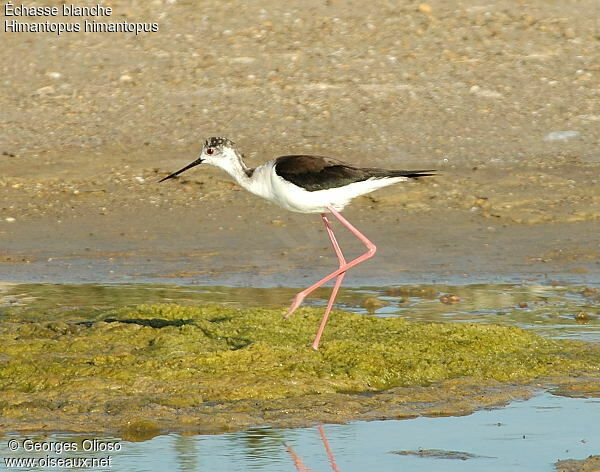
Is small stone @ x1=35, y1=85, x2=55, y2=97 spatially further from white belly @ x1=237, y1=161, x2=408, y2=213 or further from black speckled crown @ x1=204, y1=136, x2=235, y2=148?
white belly @ x1=237, y1=161, x2=408, y2=213

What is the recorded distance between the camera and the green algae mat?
6.16 meters

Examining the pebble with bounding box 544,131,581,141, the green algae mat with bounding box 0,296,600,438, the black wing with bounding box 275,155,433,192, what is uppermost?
the pebble with bounding box 544,131,581,141

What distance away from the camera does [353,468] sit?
5363mm

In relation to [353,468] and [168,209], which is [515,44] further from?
[353,468]

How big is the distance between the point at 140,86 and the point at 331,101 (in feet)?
6.75

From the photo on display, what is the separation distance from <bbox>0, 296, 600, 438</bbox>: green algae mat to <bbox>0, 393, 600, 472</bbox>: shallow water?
0.16 m

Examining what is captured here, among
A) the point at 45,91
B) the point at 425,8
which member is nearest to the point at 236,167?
the point at 45,91

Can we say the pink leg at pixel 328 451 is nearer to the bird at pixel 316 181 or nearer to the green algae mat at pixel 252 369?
the green algae mat at pixel 252 369

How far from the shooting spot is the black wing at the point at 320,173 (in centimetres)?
738

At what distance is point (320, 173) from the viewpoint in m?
7.40

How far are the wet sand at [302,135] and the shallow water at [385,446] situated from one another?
12.0 ft

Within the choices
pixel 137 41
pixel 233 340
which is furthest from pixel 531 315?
pixel 137 41

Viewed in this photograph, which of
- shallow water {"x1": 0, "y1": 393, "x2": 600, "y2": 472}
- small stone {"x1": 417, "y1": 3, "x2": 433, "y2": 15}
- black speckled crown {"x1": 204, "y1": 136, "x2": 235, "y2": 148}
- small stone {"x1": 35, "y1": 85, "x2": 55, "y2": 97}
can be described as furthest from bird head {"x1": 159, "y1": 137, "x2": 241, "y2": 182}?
small stone {"x1": 417, "y1": 3, "x2": 433, "y2": 15}

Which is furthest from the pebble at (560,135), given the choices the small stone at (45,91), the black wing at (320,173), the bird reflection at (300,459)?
the bird reflection at (300,459)
